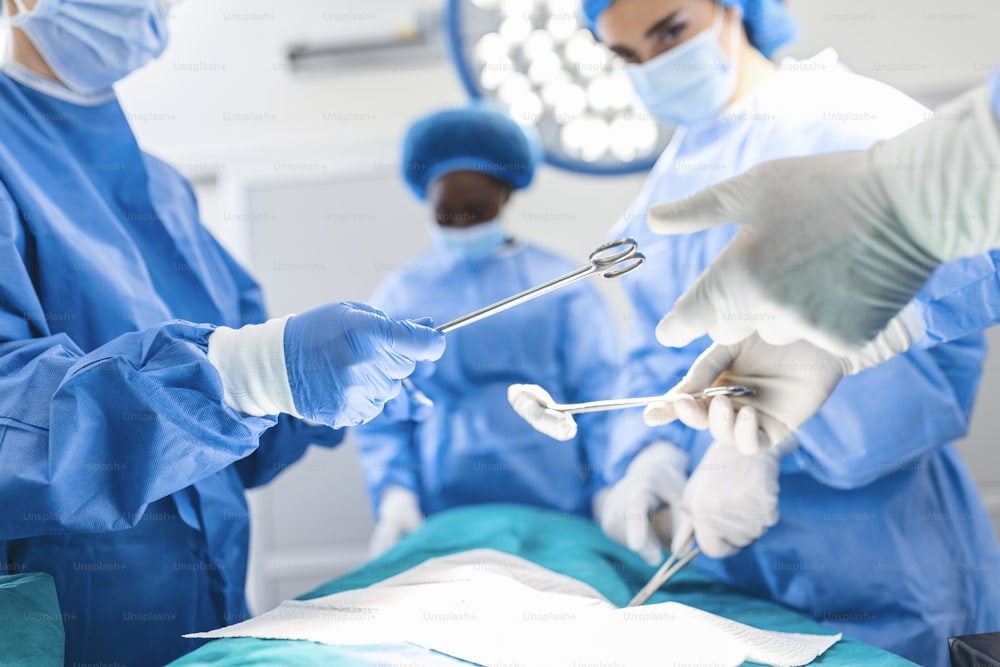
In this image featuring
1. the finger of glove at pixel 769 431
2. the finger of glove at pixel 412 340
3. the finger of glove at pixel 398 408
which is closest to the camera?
the finger of glove at pixel 412 340

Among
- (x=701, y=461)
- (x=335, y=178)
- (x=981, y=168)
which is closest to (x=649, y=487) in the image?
(x=701, y=461)

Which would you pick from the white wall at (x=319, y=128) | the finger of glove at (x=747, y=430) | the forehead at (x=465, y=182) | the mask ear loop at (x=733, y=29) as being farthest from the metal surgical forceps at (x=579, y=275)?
the white wall at (x=319, y=128)

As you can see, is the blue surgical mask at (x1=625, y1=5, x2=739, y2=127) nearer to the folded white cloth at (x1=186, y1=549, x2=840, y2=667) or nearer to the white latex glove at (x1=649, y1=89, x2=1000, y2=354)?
the white latex glove at (x1=649, y1=89, x2=1000, y2=354)

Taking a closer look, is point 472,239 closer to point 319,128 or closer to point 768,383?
point 768,383

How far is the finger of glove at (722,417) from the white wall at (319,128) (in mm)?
1902

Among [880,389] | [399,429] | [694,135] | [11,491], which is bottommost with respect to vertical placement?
[399,429]

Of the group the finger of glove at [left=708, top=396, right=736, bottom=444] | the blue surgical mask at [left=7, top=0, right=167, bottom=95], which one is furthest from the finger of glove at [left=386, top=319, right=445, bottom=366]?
the blue surgical mask at [left=7, top=0, right=167, bottom=95]

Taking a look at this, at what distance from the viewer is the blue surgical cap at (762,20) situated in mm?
1776

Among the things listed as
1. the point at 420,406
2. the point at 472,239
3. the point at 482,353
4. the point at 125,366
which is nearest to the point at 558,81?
the point at 472,239

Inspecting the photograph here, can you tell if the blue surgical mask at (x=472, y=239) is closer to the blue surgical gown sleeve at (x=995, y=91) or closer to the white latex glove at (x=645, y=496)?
the white latex glove at (x=645, y=496)

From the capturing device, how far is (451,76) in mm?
3328

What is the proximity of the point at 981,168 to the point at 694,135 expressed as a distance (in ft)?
3.19

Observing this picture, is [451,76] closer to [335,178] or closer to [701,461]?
[335,178]

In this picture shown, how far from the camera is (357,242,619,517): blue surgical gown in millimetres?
2092
